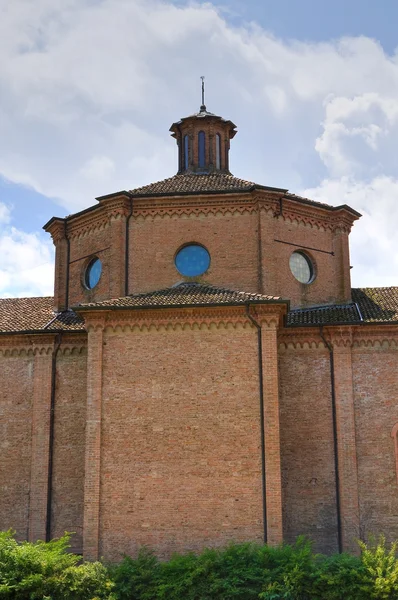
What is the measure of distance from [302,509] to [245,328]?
17.0 feet

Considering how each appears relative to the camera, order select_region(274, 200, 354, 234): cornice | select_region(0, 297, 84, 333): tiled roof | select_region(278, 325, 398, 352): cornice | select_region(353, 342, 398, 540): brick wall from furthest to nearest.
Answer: select_region(274, 200, 354, 234): cornice
select_region(0, 297, 84, 333): tiled roof
select_region(278, 325, 398, 352): cornice
select_region(353, 342, 398, 540): brick wall

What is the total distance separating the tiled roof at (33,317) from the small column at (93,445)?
7.67 feet

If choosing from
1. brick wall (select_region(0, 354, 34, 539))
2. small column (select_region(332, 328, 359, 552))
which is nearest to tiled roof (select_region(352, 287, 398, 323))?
small column (select_region(332, 328, 359, 552))

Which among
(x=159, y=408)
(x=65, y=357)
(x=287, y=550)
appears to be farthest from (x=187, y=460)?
(x=65, y=357)

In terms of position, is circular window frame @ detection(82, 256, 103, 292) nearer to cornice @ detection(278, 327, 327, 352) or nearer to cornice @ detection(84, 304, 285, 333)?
cornice @ detection(84, 304, 285, 333)

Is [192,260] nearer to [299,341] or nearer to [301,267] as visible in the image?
[301,267]

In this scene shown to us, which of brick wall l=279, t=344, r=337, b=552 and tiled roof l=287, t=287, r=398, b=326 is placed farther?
tiled roof l=287, t=287, r=398, b=326

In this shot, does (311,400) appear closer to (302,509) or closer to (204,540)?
(302,509)

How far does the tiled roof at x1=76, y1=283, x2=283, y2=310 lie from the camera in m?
18.4

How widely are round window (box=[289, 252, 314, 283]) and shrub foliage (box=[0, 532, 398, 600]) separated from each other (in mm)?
8666

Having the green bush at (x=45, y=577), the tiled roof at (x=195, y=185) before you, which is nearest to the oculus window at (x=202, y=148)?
the tiled roof at (x=195, y=185)

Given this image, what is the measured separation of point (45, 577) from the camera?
15.3m

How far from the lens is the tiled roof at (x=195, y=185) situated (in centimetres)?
2142

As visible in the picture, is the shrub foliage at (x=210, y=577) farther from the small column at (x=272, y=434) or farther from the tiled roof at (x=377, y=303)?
the tiled roof at (x=377, y=303)
